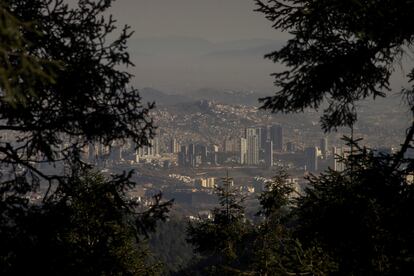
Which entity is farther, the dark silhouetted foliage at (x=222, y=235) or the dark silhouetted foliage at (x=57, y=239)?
the dark silhouetted foliage at (x=222, y=235)

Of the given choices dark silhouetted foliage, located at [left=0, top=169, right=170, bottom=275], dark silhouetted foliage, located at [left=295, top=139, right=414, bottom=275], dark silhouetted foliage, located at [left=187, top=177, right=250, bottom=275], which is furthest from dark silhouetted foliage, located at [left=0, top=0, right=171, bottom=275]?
dark silhouetted foliage, located at [left=187, top=177, right=250, bottom=275]

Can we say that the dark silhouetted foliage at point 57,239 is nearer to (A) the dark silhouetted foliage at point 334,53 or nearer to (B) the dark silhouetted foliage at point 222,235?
(A) the dark silhouetted foliage at point 334,53

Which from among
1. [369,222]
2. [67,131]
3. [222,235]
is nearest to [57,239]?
[67,131]

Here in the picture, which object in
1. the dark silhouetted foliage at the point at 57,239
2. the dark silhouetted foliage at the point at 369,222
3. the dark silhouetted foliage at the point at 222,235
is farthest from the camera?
the dark silhouetted foliage at the point at 222,235

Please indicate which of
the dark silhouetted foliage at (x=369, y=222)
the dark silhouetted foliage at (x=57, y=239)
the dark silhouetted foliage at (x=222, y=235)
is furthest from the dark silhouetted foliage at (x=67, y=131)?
the dark silhouetted foliage at (x=222, y=235)

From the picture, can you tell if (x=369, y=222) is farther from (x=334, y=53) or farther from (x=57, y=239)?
(x=57, y=239)

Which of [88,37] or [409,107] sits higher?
[88,37]

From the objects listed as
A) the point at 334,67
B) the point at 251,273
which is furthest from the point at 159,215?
the point at 251,273

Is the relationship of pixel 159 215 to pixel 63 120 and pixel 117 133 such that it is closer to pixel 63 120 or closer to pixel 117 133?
pixel 117 133

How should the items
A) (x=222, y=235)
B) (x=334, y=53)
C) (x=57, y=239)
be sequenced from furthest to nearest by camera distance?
(x=222, y=235), (x=334, y=53), (x=57, y=239)

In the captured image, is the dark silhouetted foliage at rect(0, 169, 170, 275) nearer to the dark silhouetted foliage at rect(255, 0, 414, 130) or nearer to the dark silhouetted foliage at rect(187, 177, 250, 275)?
the dark silhouetted foliage at rect(255, 0, 414, 130)

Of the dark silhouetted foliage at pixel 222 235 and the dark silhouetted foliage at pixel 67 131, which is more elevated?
the dark silhouetted foliage at pixel 67 131
